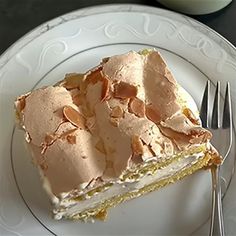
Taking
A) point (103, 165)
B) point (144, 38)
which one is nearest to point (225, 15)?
point (144, 38)

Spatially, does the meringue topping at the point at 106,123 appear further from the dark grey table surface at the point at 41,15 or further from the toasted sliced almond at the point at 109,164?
the dark grey table surface at the point at 41,15

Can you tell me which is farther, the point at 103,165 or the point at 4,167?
the point at 4,167

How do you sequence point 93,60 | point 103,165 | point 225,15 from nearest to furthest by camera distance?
1. point 103,165
2. point 93,60
3. point 225,15

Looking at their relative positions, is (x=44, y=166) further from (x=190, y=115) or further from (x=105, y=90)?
(x=190, y=115)

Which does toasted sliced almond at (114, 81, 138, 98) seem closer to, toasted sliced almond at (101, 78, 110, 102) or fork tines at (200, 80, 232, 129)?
toasted sliced almond at (101, 78, 110, 102)

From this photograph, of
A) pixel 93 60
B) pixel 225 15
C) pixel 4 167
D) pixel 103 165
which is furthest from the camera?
pixel 225 15

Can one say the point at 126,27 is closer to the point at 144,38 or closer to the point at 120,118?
the point at 144,38

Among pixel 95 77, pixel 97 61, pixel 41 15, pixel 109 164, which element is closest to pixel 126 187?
pixel 109 164

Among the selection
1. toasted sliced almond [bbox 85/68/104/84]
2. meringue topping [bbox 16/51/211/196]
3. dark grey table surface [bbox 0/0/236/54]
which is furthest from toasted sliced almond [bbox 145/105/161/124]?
dark grey table surface [bbox 0/0/236/54]
